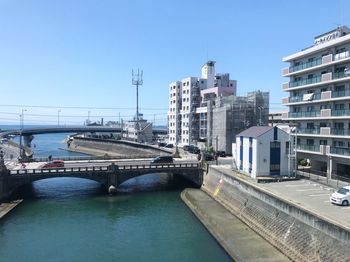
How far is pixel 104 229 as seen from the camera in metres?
34.7

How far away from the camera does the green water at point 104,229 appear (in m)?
28.1

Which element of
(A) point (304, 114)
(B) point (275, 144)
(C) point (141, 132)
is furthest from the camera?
(C) point (141, 132)

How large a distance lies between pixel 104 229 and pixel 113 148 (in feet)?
258

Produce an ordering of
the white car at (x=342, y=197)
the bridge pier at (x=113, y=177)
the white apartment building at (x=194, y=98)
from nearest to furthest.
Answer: the white car at (x=342, y=197), the bridge pier at (x=113, y=177), the white apartment building at (x=194, y=98)

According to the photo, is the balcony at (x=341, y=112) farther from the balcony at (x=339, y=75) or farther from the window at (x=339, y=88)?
the balcony at (x=339, y=75)

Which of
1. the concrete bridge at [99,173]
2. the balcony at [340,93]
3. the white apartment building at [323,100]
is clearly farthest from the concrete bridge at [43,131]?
the balcony at [340,93]

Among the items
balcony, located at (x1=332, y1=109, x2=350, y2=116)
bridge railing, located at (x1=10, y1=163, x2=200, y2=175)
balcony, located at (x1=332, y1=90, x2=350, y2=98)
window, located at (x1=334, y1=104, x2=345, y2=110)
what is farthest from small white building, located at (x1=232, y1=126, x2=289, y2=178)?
bridge railing, located at (x1=10, y1=163, x2=200, y2=175)

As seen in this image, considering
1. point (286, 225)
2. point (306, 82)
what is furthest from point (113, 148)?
point (286, 225)

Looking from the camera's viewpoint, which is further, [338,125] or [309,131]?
[309,131]

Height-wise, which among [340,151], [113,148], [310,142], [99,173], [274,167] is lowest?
[113,148]

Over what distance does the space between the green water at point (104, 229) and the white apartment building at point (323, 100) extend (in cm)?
1659

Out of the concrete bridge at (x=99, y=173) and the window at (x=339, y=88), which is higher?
the window at (x=339, y=88)

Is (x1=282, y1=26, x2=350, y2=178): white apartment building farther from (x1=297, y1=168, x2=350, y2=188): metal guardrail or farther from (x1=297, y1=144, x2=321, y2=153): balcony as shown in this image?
(x1=297, y1=168, x2=350, y2=188): metal guardrail

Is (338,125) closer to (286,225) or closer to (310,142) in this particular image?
(310,142)
